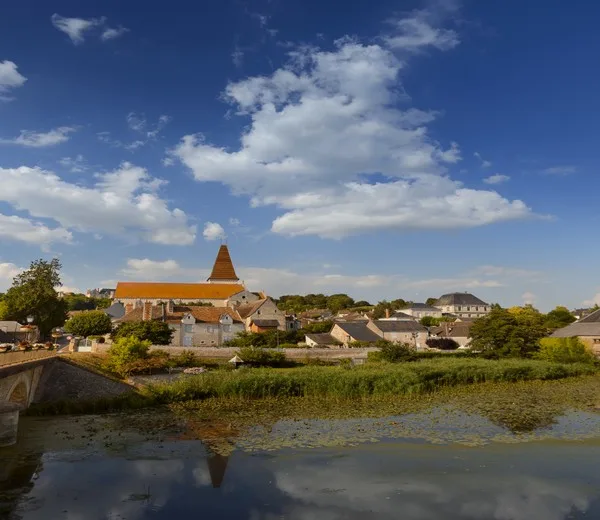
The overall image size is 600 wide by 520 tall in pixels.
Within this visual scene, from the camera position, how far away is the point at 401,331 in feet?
215

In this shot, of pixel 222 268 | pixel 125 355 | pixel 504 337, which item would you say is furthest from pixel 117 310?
pixel 504 337

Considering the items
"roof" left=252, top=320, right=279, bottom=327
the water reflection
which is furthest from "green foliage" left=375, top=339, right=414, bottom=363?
the water reflection

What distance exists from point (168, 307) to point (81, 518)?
51486 millimetres

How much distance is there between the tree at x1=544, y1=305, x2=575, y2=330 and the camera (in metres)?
77.9

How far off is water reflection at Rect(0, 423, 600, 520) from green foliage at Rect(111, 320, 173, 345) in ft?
97.6

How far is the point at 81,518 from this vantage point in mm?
11133

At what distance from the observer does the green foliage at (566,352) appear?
42688mm

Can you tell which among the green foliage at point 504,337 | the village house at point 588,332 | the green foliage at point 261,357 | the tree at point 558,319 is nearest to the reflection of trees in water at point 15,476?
the green foliage at point 261,357

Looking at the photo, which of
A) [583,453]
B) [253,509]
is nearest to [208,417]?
[253,509]

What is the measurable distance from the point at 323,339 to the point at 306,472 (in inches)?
1846

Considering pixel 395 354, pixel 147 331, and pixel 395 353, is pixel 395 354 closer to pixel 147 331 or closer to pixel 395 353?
pixel 395 353

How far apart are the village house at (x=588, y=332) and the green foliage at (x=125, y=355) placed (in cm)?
4070

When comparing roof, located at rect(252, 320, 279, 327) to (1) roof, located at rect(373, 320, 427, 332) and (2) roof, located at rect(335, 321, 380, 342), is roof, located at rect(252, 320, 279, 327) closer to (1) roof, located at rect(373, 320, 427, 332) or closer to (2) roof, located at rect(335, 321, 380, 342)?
(2) roof, located at rect(335, 321, 380, 342)

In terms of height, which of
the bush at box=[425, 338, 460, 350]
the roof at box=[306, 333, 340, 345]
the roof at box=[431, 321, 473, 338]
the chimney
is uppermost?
the chimney
